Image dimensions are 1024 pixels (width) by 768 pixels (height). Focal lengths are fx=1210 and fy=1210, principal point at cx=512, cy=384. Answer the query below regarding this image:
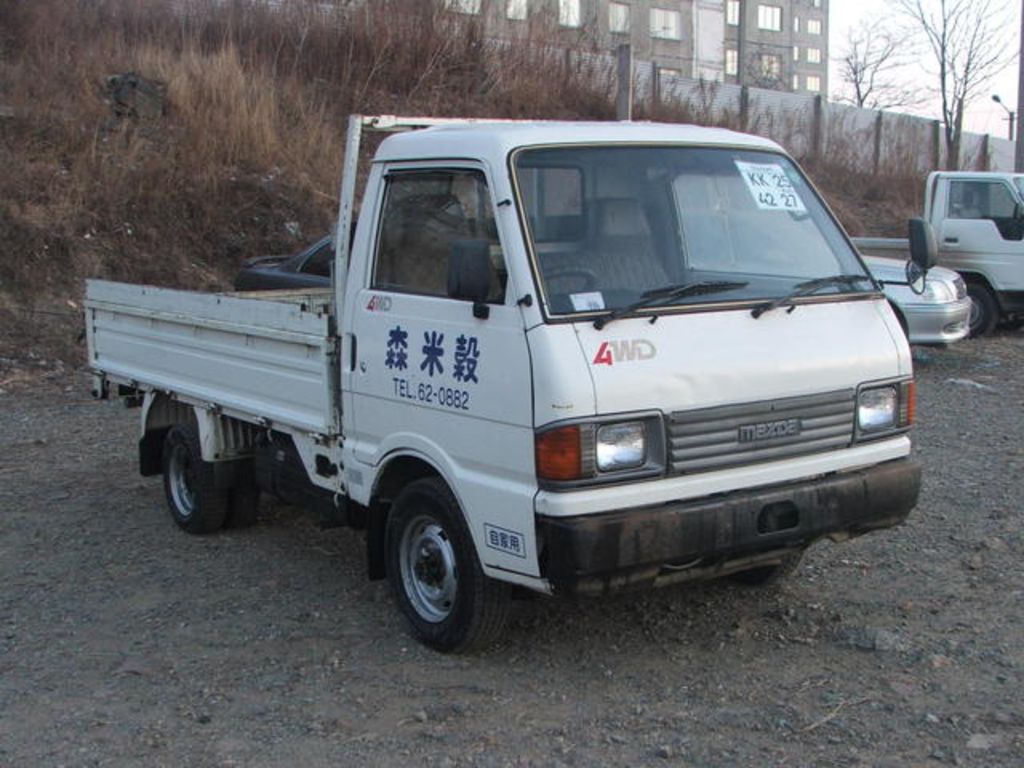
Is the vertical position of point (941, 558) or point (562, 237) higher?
point (562, 237)

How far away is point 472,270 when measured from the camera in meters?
4.45

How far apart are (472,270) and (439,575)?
134 cm

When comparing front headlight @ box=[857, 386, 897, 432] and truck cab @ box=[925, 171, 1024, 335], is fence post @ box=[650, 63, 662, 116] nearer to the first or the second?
truck cab @ box=[925, 171, 1024, 335]

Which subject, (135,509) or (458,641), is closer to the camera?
(458,641)

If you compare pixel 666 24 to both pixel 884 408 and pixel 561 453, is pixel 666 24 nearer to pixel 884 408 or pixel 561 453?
pixel 884 408

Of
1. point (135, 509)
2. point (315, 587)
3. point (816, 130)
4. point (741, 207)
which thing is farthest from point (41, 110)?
point (816, 130)

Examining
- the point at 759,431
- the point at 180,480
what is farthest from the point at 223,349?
the point at 759,431

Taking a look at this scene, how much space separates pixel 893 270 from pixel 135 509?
8.08 metres

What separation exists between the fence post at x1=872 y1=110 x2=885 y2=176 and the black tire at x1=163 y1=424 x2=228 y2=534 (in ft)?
77.2

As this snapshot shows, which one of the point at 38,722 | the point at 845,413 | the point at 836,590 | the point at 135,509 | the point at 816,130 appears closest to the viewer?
the point at 38,722

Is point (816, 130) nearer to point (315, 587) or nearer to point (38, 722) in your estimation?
point (315, 587)

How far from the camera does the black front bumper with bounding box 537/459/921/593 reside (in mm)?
4215

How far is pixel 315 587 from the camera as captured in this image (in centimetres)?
597

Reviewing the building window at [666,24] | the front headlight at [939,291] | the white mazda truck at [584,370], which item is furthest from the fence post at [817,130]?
the building window at [666,24]
